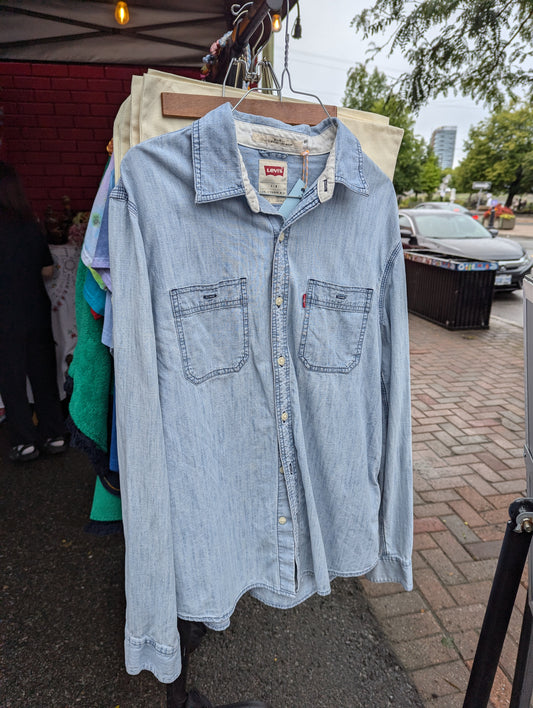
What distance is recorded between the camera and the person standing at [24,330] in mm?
3102

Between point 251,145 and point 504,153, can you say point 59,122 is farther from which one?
point 504,153

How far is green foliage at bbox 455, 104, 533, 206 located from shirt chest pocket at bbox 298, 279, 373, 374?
122ft

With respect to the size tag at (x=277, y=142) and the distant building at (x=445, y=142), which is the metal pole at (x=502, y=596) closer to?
the size tag at (x=277, y=142)

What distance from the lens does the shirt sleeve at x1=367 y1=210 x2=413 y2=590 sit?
142cm

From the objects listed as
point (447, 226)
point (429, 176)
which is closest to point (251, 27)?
point (447, 226)

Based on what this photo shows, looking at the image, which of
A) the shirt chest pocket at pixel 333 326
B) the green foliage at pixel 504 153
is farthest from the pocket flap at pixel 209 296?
the green foliage at pixel 504 153

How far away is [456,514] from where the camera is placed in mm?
2988

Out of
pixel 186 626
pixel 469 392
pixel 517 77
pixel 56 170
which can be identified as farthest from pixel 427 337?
pixel 186 626

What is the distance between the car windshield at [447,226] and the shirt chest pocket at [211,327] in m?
8.69

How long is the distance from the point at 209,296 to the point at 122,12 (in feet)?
9.57

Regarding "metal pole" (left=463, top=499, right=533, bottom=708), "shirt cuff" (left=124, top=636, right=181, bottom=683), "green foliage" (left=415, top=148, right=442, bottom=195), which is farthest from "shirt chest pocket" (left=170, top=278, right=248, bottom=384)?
"green foliage" (left=415, top=148, right=442, bottom=195)

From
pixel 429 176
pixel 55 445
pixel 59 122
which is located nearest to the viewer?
pixel 55 445

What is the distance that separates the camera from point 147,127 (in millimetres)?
1226

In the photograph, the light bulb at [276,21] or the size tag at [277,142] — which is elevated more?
the light bulb at [276,21]
